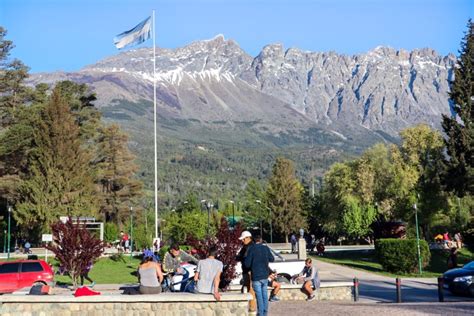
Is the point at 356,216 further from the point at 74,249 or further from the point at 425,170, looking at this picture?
the point at 74,249

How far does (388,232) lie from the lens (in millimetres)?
52750

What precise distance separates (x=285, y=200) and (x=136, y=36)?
44128 millimetres

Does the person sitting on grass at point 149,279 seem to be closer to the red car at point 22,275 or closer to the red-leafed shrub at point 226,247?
the red-leafed shrub at point 226,247

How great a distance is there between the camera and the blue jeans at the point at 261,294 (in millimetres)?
13734

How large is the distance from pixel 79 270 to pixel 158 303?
11671 mm

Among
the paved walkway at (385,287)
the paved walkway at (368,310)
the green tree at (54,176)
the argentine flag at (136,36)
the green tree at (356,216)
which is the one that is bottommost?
the paved walkway at (385,287)

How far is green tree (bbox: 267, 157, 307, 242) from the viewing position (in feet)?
264

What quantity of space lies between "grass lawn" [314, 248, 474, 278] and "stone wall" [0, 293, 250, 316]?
23134 mm

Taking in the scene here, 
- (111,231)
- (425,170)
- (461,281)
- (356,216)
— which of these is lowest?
(461,281)

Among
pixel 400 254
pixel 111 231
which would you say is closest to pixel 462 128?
pixel 400 254

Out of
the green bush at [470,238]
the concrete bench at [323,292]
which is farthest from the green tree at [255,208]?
the concrete bench at [323,292]

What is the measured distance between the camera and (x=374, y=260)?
4500 centimetres

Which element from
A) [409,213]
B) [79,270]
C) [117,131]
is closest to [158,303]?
[79,270]

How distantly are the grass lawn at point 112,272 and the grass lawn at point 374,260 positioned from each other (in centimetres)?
1356
